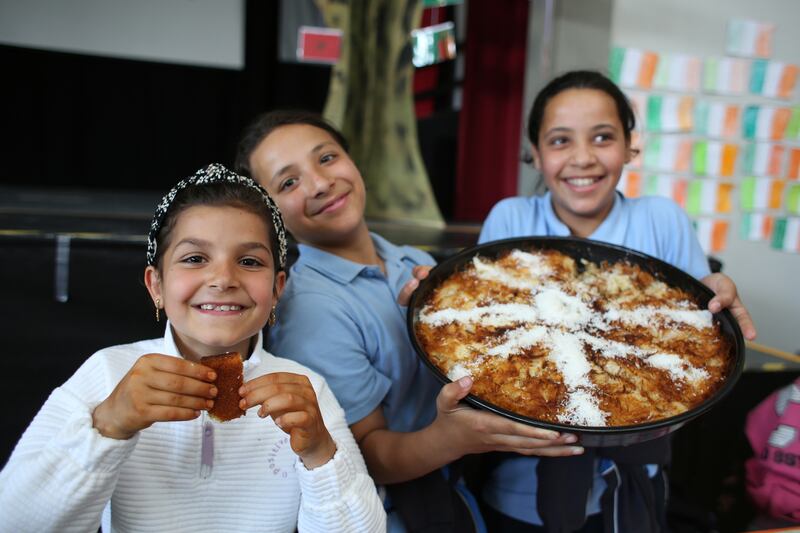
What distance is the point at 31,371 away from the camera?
1.75m

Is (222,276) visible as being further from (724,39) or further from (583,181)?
(724,39)

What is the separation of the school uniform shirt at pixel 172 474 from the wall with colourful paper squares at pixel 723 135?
327cm

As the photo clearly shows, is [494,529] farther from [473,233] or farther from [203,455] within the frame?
[473,233]

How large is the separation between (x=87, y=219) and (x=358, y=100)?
8.48 ft

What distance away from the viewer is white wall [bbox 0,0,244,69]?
617 cm

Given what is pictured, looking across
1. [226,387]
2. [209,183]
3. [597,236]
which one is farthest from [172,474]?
[597,236]

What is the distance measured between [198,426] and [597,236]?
103 centimetres

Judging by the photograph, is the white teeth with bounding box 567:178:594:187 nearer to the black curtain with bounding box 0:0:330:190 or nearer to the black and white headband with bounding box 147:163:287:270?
the black and white headband with bounding box 147:163:287:270

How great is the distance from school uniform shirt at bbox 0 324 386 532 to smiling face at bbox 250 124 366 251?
342 mm

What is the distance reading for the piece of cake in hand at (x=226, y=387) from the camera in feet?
2.76

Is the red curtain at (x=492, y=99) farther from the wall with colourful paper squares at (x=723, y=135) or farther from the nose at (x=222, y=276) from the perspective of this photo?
the nose at (x=222, y=276)

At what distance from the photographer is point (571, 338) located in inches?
42.0

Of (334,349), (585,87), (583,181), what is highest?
(585,87)

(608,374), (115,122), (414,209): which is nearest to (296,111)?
→ (608,374)
